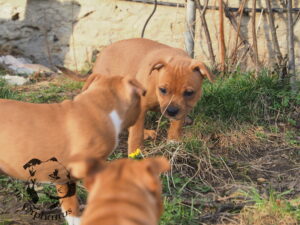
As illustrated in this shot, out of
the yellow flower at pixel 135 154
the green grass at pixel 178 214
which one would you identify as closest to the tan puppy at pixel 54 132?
the green grass at pixel 178 214

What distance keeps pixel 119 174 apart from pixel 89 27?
5685 mm

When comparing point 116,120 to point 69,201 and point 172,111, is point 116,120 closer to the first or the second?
point 69,201

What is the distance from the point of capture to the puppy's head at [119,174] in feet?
6.98

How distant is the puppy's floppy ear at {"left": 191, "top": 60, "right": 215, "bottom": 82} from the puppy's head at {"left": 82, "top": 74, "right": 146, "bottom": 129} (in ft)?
3.97


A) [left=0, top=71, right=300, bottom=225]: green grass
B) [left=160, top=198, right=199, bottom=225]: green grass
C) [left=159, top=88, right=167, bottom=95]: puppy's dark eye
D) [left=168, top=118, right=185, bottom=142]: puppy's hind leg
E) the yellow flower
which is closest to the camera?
[left=160, top=198, right=199, bottom=225]: green grass

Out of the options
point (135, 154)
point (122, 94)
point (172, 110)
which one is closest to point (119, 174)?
point (122, 94)

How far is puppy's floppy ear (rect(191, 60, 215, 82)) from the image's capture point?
474cm

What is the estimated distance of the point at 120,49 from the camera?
18.4 feet

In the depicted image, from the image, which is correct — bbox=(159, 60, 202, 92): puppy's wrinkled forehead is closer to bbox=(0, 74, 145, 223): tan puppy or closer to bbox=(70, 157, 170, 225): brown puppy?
bbox=(0, 74, 145, 223): tan puppy

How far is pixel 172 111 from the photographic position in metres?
4.71

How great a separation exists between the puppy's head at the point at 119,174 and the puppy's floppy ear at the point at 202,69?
8.57ft

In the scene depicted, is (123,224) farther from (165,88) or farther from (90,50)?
(90,50)

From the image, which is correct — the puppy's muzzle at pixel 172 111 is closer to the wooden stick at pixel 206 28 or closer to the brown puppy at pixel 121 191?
the wooden stick at pixel 206 28

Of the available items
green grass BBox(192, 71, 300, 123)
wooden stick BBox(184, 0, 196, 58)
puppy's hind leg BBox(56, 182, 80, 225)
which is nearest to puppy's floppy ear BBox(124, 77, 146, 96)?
puppy's hind leg BBox(56, 182, 80, 225)
